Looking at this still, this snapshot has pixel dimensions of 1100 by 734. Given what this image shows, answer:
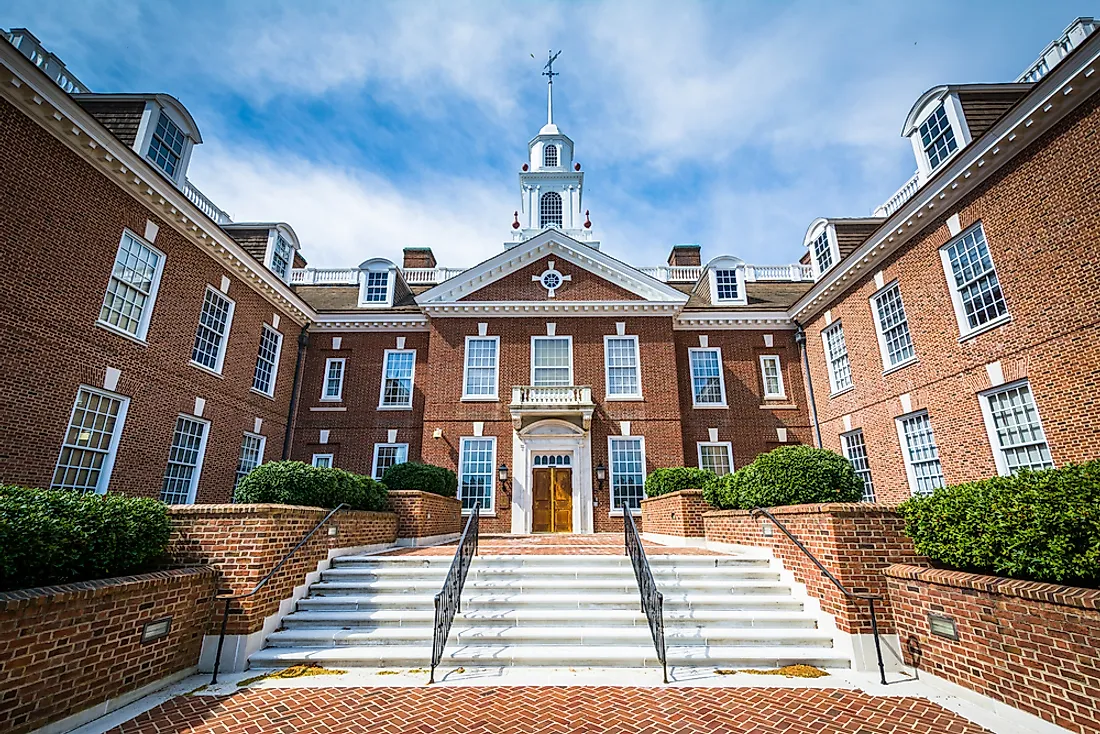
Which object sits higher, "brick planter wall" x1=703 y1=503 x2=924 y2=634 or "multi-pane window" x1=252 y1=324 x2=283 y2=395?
"multi-pane window" x1=252 y1=324 x2=283 y2=395

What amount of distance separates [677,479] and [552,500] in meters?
4.69

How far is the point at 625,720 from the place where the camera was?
448 centimetres

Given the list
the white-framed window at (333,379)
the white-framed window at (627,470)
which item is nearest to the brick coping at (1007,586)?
the white-framed window at (627,470)

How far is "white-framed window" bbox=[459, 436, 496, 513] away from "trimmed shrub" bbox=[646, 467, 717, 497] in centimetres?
536

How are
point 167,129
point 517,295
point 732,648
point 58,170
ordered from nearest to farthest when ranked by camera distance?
point 732,648, point 58,170, point 167,129, point 517,295

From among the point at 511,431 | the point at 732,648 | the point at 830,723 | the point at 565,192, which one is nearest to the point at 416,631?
the point at 732,648

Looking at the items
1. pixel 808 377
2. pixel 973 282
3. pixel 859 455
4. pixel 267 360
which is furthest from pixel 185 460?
pixel 808 377

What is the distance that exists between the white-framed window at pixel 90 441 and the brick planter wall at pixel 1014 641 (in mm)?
14167

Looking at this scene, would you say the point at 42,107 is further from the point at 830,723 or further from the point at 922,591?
the point at 922,591

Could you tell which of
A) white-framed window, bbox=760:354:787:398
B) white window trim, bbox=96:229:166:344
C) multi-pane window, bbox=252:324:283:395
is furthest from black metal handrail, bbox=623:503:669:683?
multi-pane window, bbox=252:324:283:395

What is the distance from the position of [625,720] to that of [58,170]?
13449 millimetres

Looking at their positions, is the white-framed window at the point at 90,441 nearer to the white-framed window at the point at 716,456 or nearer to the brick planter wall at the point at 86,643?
the brick planter wall at the point at 86,643

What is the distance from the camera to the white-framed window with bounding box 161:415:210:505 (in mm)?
12641

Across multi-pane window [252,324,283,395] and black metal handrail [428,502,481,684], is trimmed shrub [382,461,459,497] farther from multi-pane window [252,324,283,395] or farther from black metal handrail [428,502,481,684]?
multi-pane window [252,324,283,395]
